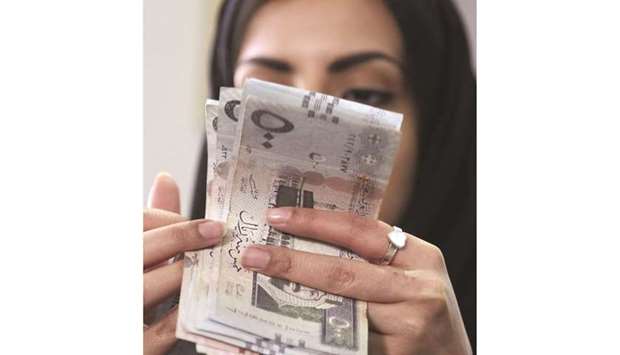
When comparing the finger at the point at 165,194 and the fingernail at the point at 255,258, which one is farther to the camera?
the finger at the point at 165,194

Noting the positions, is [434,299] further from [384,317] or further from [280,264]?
[280,264]

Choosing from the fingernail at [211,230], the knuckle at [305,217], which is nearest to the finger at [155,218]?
the fingernail at [211,230]

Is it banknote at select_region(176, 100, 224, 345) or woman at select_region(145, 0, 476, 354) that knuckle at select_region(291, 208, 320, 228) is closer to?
woman at select_region(145, 0, 476, 354)

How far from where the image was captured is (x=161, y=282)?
1236 mm

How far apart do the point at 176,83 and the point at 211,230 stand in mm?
252

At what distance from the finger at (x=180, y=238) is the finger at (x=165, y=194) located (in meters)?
0.07

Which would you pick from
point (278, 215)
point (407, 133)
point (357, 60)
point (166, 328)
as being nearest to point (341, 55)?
point (357, 60)

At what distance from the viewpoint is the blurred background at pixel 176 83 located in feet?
A: 4.23

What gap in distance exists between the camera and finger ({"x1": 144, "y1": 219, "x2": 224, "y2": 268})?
1198mm

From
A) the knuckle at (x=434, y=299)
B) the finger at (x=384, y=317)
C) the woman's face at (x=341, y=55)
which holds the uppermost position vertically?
the woman's face at (x=341, y=55)

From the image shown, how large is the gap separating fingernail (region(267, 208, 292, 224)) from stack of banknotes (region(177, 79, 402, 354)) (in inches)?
Answer: 0.4

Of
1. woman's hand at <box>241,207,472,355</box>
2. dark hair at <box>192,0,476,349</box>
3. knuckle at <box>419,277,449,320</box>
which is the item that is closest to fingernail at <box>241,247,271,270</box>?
woman's hand at <box>241,207,472,355</box>

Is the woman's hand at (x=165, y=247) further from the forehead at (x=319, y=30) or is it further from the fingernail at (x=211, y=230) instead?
the forehead at (x=319, y=30)
